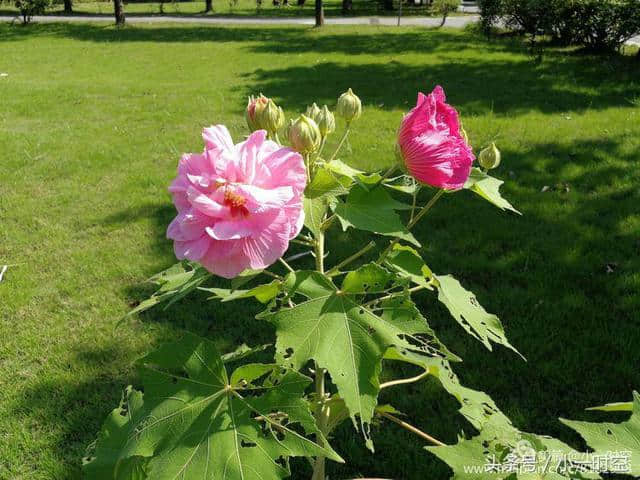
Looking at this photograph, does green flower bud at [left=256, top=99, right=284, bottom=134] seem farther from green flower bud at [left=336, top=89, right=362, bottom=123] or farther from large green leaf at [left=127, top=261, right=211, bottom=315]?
large green leaf at [left=127, top=261, right=211, bottom=315]

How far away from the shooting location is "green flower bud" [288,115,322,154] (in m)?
1.01

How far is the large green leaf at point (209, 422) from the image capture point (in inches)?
37.5

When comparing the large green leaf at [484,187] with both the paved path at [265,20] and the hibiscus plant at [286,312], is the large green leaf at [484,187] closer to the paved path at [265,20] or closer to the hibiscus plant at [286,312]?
the hibiscus plant at [286,312]

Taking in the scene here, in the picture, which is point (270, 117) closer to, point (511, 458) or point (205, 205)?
point (205, 205)

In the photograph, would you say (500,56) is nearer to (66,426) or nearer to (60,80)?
(60,80)

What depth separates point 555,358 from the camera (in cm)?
252

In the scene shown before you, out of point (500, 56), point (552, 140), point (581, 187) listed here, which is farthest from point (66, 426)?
point (500, 56)

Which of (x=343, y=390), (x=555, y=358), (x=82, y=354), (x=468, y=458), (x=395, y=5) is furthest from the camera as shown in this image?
(x=395, y=5)

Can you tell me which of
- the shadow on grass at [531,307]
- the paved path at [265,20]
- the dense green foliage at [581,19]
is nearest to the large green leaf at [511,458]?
the shadow on grass at [531,307]

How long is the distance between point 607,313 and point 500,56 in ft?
24.7

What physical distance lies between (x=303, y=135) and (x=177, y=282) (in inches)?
18.0

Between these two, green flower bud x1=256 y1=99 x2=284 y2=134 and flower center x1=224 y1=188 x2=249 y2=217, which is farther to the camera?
green flower bud x1=256 y1=99 x2=284 y2=134

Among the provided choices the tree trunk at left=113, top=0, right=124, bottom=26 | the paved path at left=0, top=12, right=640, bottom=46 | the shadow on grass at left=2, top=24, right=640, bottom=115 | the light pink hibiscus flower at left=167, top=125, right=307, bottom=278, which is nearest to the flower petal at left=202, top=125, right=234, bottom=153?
the light pink hibiscus flower at left=167, top=125, right=307, bottom=278

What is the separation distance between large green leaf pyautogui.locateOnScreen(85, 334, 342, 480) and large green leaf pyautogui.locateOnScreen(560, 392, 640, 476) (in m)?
0.44
